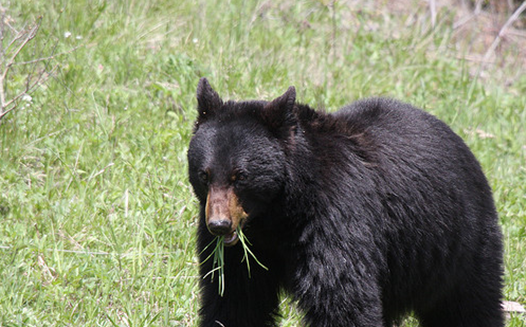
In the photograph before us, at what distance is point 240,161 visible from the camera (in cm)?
363

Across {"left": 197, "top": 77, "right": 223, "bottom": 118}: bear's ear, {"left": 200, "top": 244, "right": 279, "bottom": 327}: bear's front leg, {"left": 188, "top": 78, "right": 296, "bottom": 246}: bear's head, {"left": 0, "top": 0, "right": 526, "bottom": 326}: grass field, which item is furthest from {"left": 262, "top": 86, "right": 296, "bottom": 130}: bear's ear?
{"left": 0, "top": 0, "right": 526, "bottom": 326}: grass field

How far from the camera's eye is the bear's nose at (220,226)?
3.46m

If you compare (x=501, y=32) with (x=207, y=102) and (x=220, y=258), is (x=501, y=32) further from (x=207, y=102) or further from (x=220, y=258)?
Answer: (x=220, y=258)

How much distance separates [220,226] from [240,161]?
355mm

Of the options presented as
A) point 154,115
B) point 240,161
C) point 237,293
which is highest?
point 240,161

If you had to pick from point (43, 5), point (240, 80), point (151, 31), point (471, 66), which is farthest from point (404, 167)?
point (471, 66)

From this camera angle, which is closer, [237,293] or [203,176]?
[203,176]

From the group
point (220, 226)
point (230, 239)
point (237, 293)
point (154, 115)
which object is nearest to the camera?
point (220, 226)

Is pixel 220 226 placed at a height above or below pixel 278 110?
below

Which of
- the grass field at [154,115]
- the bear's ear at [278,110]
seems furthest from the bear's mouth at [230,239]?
the grass field at [154,115]

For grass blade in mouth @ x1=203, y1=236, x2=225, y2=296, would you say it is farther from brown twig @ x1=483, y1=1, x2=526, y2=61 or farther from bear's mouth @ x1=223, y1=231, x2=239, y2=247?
brown twig @ x1=483, y1=1, x2=526, y2=61

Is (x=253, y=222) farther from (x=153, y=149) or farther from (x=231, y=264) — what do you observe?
(x=153, y=149)

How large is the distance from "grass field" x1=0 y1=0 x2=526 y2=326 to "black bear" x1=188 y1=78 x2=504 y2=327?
703 mm

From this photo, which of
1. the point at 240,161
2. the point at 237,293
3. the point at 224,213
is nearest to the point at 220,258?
the point at 237,293
